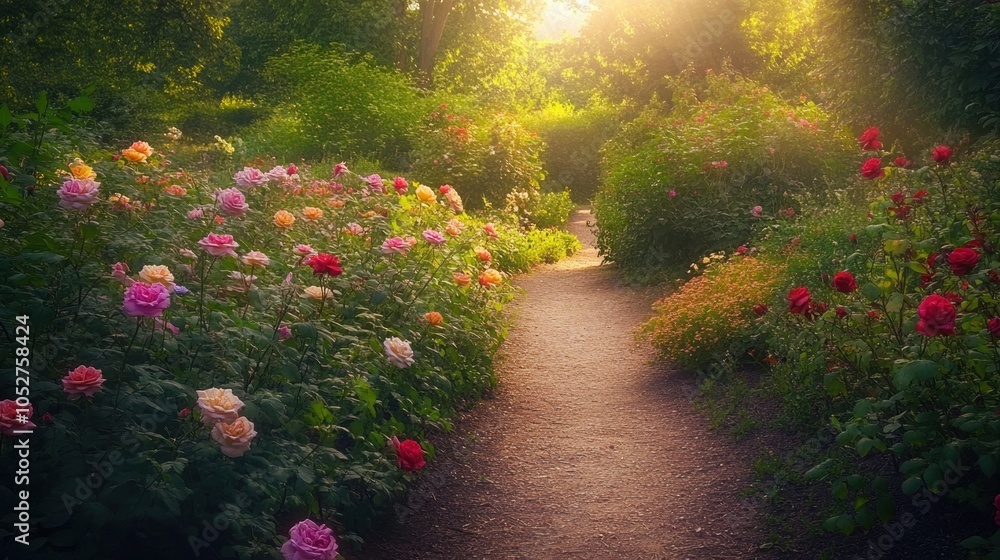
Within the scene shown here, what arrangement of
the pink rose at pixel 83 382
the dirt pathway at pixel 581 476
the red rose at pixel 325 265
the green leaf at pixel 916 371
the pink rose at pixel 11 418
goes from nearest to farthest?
the pink rose at pixel 11 418 → the pink rose at pixel 83 382 → the green leaf at pixel 916 371 → the red rose at pixel 325 265 → the dirt pathway at pixel 581 476

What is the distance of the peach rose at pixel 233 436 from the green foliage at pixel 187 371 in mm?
190

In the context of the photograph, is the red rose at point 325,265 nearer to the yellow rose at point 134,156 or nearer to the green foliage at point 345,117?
the yellow rose at point 134,156

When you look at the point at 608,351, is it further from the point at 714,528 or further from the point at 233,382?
the point at 233,382

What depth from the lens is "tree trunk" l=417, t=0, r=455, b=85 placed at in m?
25.5

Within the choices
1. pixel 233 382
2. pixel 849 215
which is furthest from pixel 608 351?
pixel 233 382

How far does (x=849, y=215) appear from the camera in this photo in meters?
7.04

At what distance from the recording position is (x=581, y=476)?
508 centimetres

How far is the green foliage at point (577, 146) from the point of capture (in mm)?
25953

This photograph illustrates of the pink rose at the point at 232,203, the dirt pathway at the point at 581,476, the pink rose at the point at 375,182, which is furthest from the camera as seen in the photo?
the pink rose at the point at 375,182

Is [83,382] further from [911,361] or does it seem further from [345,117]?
[345,117]

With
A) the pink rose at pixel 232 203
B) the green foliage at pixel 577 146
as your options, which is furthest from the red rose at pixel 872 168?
the green foliage at pixel 577 146

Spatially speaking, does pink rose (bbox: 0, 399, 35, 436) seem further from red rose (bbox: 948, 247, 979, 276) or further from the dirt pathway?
red rose (bbox: 948, 247, 979, 276)

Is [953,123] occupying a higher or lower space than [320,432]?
higher

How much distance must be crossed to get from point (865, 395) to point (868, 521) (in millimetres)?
1049
